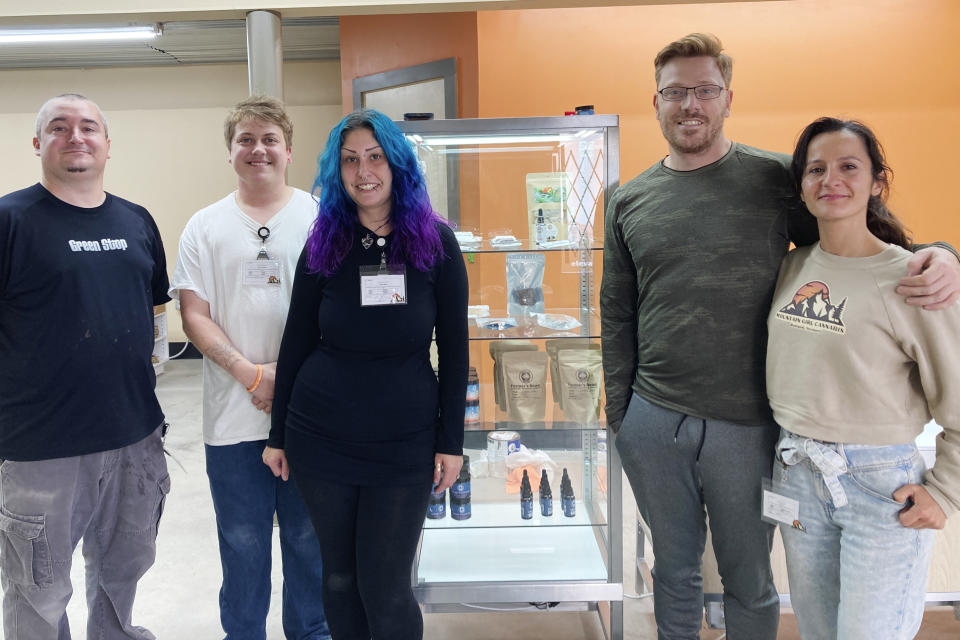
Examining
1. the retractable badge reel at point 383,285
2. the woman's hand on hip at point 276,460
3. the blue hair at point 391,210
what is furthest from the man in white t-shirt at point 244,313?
the retractable badge reel at point 383,285

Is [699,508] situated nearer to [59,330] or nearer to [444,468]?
[444,468]

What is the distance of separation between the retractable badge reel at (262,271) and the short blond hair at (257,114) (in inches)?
13.3

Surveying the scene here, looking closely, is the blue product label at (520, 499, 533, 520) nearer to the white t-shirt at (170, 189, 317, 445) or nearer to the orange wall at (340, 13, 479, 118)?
the white t-shirt at (170, 189, 317, 445)

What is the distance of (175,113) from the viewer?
8.16 m

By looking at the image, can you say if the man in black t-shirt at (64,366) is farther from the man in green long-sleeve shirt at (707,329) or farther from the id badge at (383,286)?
the man in green long-sleeve shirt at (707,329)

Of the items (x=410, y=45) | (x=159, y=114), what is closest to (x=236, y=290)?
(x=410, y=45)

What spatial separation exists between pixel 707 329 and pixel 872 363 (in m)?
0.39

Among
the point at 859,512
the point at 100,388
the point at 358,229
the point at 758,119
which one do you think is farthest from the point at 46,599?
the point at 758,119

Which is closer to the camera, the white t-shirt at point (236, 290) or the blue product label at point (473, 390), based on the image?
the white t-shirt at point (236, 290)

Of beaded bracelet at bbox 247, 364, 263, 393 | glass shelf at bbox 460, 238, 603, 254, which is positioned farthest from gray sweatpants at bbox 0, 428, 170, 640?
glass shelf at bbox 460, 238, 603, 254

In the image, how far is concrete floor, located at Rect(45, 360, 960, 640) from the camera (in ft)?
8.56

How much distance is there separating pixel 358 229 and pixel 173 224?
756 cm

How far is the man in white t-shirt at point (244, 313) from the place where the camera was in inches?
77.9

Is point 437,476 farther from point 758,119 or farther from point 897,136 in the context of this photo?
point 897,136
